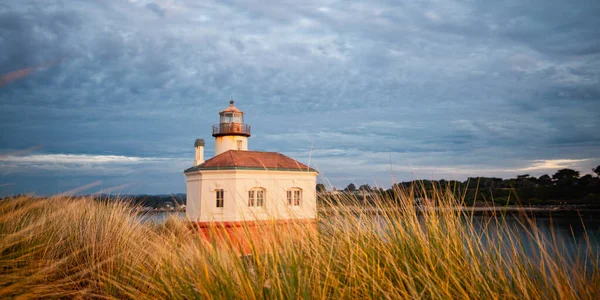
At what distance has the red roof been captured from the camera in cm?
1915

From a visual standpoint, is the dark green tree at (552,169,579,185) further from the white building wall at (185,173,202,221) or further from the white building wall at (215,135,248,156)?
the white building wall at (185,173,202,221)

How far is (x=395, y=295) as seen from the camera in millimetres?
2275

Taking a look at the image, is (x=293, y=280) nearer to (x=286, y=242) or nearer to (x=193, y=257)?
(x=286, y=242)

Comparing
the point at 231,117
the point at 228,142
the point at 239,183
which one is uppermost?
the point at 231,117

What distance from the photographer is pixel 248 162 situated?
1972cm

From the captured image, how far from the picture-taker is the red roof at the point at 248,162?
62.8 feet

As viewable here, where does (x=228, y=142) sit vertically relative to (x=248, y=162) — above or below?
above

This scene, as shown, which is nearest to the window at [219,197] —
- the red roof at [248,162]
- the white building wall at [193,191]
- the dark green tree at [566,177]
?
the white building wall at [193,191]

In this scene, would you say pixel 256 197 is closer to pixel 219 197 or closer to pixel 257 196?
pixel 257 196

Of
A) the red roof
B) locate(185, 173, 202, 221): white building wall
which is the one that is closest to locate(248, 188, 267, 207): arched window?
the red roof

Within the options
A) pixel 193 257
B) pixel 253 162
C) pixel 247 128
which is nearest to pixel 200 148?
pixel 247 128

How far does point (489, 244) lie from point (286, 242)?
1.44 m

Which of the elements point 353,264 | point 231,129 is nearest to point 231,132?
point 231,129

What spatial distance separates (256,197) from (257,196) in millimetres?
206
